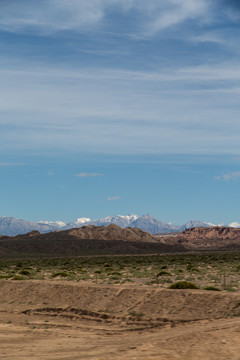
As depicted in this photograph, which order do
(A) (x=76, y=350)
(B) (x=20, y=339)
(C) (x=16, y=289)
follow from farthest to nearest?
1. (C) (x=16, y=289)
2. (B) (x=20, y=339)
3. (A) (x=76, y=350)

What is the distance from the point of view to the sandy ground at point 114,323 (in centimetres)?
2078

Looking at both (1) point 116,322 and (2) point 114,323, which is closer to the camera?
(2) point 114,323

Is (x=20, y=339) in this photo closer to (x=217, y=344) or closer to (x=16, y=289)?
(x=217, y=344)

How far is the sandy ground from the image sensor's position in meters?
20.8

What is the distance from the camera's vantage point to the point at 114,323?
102 feet

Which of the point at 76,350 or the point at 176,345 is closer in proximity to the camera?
the point at 176,345

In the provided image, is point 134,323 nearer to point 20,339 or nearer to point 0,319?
point 20,339

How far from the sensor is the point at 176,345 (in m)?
20.9

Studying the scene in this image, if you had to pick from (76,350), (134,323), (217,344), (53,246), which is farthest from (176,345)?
(53,246)

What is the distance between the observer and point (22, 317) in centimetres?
3578

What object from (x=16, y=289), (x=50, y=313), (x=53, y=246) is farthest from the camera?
(x=53, y=246)

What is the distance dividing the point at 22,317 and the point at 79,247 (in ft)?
A: 537

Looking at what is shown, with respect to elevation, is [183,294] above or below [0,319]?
above

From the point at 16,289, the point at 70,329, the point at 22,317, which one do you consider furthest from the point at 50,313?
the point at 16,289
